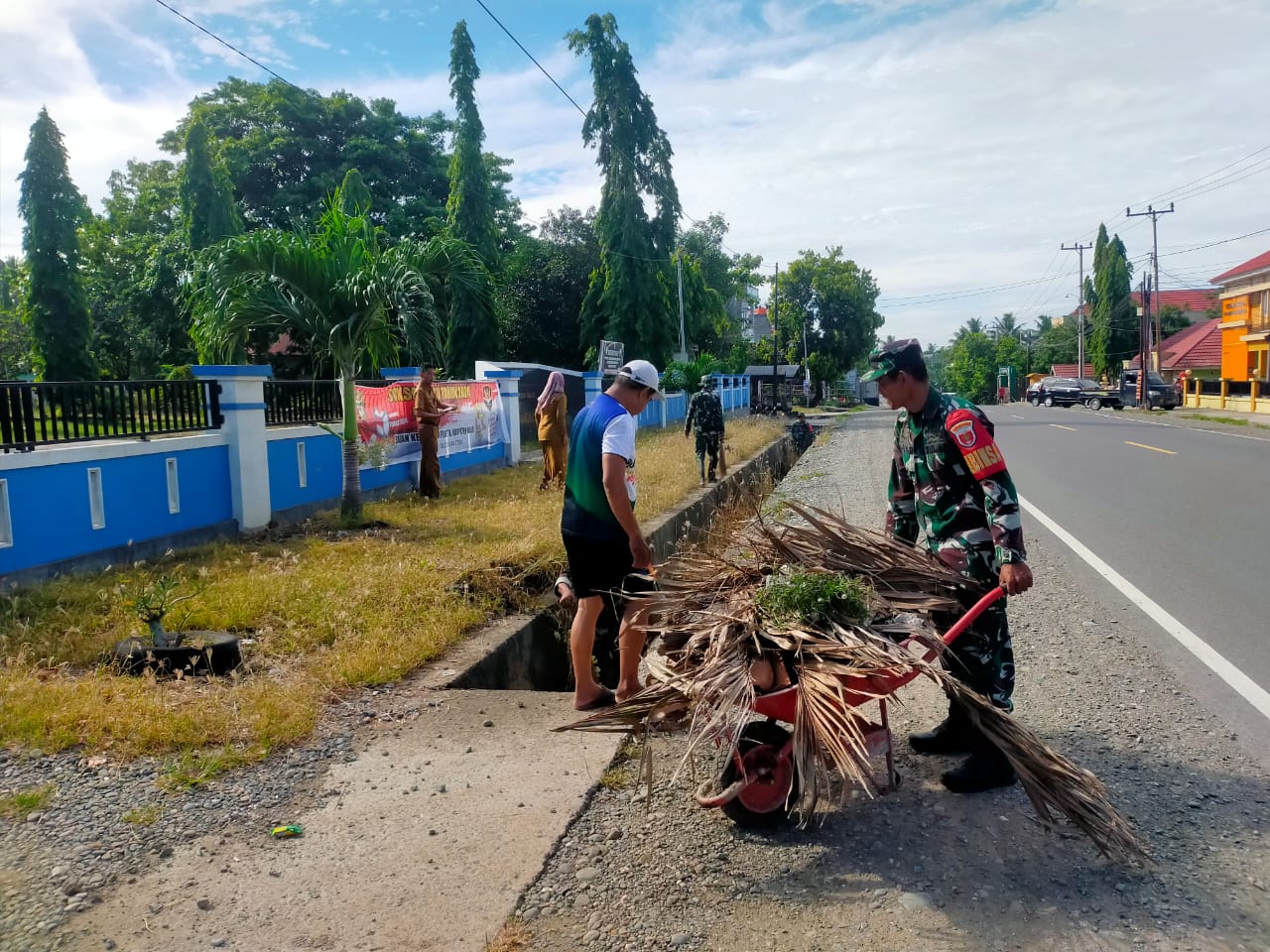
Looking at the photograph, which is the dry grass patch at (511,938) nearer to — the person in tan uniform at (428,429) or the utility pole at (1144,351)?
the person in tan uniform at (428,429)

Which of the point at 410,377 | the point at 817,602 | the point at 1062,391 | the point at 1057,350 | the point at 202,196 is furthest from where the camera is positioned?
the point at 1057,350

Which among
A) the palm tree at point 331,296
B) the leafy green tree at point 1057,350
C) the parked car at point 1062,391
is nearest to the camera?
the palm tree at point 331,296

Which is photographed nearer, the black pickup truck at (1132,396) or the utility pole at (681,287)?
the utility pole at (681,287)

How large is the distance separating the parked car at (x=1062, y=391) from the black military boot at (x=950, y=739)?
49.2m

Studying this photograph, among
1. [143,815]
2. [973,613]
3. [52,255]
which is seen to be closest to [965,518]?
[973,613]

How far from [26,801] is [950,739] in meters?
3.53

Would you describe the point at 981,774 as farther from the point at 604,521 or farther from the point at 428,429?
the point at 428,429

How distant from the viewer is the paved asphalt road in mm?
5129

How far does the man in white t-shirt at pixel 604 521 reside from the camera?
4160 mm

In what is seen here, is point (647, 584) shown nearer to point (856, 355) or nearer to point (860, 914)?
point (860, 914)

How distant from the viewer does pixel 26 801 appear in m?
3.46

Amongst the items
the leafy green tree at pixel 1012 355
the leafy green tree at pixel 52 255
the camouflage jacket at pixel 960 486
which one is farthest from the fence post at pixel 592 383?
the leafy green tree at pixel 1012 355

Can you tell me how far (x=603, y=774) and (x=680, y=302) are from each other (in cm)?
3162

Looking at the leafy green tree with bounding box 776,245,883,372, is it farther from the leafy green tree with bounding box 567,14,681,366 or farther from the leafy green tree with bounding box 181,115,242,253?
the leafy green tree with bounding box 181,115,242,253
